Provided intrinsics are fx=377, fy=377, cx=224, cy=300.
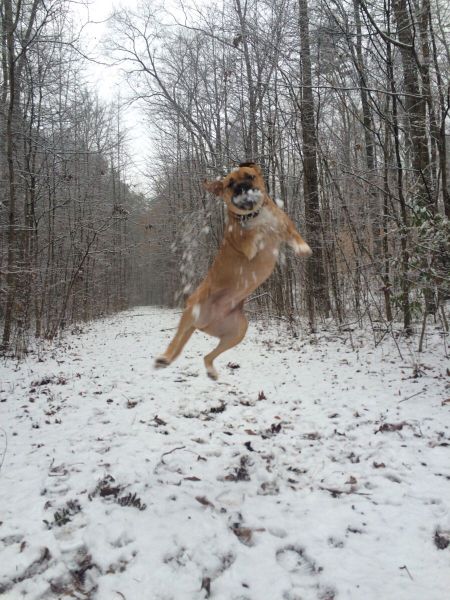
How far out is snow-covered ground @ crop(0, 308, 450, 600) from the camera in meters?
2.32

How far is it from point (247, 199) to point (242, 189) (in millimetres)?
34

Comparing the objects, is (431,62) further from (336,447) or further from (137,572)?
(137,572)

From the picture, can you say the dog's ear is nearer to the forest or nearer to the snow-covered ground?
the forest

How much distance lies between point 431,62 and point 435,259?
2701mm

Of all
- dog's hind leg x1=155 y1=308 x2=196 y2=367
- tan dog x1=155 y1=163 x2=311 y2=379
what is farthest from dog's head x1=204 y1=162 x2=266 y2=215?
dog's hind leg x1=155 y1=308 x2=196 y2=367

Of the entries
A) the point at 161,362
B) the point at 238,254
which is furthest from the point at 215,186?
the point at 161,362

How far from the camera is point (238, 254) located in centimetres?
135

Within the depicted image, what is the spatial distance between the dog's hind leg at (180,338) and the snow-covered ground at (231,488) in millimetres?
1598

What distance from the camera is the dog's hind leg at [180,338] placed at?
153 centimetres

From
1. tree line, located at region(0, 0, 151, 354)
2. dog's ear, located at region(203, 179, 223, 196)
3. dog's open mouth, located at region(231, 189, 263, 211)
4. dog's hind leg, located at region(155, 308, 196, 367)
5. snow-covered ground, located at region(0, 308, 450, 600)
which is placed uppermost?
tree line, located at region(0, 0, 151, 354)

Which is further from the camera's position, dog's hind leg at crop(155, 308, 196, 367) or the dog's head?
dog's hind leg at crop(155, 308, 196, 367)

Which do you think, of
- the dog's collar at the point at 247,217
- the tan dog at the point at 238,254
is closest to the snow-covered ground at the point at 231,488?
the tan dog at the point at 238,254

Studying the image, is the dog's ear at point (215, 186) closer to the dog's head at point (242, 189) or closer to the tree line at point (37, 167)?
the dog's head at point (242, 189)

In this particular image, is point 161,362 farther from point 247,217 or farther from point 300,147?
point 300,147
